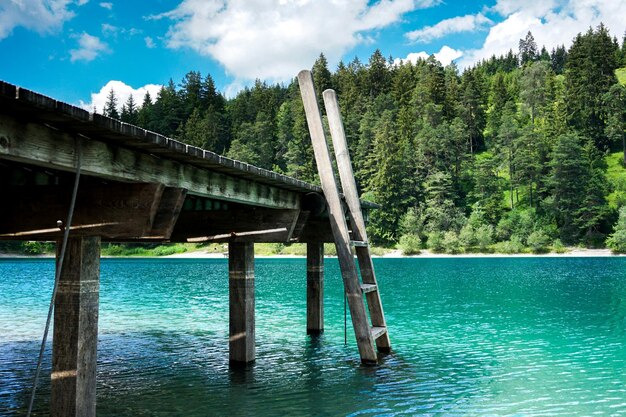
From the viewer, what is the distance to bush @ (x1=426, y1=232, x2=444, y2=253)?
10394 centimetres

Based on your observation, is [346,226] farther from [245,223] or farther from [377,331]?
[377,331]

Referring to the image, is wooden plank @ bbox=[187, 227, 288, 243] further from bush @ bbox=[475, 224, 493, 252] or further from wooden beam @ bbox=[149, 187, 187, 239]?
bush @ bbox=[475, 224, 493, 252]

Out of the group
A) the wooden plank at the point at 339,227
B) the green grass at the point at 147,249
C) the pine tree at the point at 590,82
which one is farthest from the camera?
the pine tree at the point at 590,82

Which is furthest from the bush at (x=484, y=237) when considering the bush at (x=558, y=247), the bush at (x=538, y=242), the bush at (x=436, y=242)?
the bush at (x=558, y=247)

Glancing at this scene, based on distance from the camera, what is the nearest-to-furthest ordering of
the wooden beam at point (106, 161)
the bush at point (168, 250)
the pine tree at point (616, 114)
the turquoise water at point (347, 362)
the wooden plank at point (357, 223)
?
the wooden beam at point (106, 161)
the turquoise water at point (347, 362)
the wooden plank at point (357, 223)
the bush at point (168, 250)
the pine tree at point (616, 114)

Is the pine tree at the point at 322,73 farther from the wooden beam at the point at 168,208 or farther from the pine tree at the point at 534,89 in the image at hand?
the wooden beam at the point at 168,208

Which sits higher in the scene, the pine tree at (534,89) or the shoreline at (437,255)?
the pine tree at (534,89)

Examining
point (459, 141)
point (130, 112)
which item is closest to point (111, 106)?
point (130, 112)

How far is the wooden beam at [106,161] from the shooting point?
17.9ft

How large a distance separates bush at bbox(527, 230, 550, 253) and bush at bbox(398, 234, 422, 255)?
18960mm

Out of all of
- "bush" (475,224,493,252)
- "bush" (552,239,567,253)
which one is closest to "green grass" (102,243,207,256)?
"bush" (475,224,493,252)

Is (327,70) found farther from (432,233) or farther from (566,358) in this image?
(566,358)

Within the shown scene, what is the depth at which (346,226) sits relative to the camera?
13.6 m

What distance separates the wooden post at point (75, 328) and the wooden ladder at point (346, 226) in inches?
264
